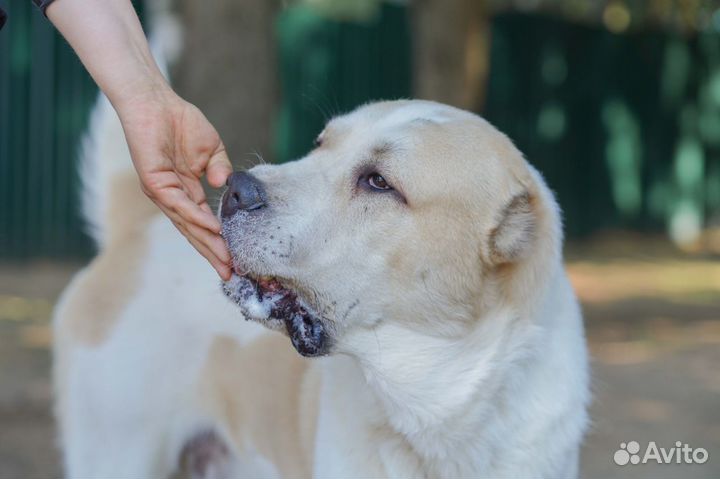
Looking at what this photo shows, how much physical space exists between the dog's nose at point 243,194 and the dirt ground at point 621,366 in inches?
52.8

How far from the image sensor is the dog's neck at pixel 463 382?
2.73 meters

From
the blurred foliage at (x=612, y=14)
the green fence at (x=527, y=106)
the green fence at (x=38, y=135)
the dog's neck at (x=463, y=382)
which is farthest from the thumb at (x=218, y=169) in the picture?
the blurred foliage at (x=612, y=14)

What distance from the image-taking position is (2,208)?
34.1 feet

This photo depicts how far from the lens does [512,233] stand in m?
2.73

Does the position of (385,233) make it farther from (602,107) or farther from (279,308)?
(602,107)

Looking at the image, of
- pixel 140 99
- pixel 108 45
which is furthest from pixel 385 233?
pixel 108 45

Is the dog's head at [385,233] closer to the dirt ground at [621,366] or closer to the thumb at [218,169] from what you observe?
the thumb at [218,169]

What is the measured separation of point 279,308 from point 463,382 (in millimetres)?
533

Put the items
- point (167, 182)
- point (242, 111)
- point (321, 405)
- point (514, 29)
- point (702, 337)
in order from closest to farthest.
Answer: point (167, 182) < point (321, 405) < point (242, 111) < point (702, 337) < point (514, 29)

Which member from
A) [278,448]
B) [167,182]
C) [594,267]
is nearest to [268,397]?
[278,448]

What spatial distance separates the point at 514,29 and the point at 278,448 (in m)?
11.6

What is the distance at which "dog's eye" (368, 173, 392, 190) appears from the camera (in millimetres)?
2707

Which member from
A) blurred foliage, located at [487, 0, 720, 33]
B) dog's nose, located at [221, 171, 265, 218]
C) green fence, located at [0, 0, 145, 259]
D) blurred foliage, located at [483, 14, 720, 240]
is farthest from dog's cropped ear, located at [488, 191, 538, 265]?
blurred foliage, located at [483, 14, 720, 240]

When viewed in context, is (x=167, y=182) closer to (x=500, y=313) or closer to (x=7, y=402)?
(x=500, y=313)
